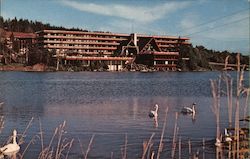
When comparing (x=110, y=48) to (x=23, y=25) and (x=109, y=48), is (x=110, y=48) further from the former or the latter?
(x=23, y=25)

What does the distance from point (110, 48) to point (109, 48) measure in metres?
0.23

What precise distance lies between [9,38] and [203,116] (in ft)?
239

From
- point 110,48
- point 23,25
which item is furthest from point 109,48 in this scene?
point 23,25

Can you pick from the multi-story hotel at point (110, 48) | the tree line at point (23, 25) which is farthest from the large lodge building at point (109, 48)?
the tree line at point (23, 25)

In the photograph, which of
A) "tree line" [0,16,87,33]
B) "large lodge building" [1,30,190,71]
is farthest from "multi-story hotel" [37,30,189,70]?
"tree line" [0,16,87,33]

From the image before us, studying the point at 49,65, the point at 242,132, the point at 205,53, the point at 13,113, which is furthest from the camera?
the point at 205,53

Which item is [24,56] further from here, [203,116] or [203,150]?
[203,150]

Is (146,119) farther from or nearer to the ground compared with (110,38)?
nearer to the ground

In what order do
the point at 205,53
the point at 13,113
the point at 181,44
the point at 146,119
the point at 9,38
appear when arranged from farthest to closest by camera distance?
the point at 205,53 < the point at 181,44 < the point at 9,38 < the point at 13,113 < the point at 146,119

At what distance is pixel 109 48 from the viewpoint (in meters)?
83.5

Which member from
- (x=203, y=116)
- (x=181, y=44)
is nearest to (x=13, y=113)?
(x=203, y=116)

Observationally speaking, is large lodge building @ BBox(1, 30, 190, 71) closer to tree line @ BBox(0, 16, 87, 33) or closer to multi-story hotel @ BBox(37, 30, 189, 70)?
multi-story hotel @ BBox(37, 30, 189, 70)

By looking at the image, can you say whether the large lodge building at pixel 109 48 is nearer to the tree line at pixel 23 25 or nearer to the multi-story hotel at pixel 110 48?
the multi-story hotel at pixel 110 48

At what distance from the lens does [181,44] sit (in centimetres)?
8819
